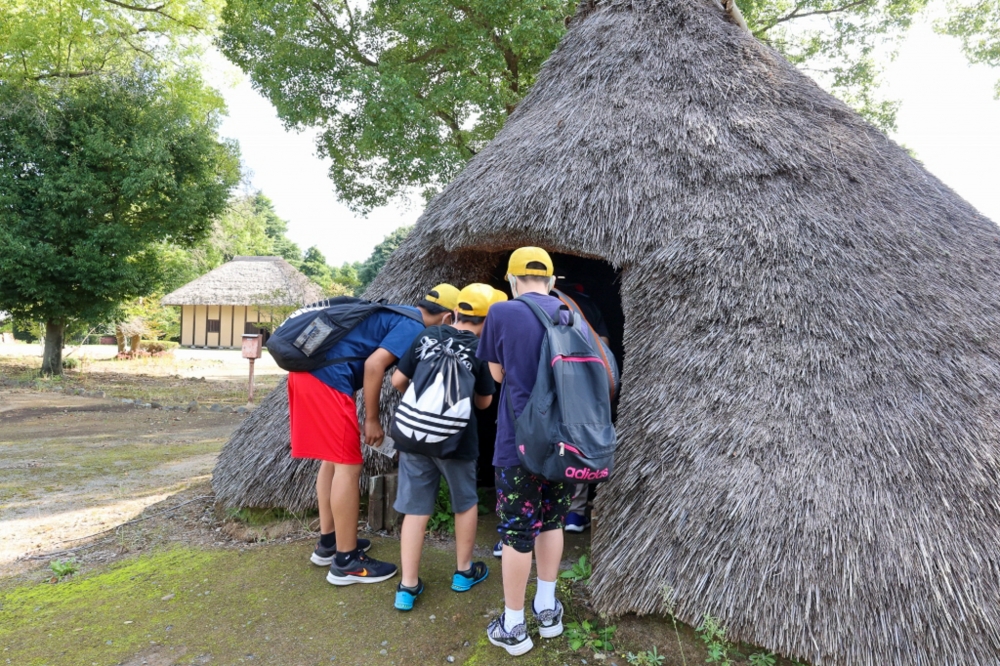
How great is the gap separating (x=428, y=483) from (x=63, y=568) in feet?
7.98

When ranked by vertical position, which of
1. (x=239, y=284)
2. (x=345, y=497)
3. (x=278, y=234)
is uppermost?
(x=278, y=234)

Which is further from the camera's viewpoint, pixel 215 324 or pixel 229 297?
pixel 215 324

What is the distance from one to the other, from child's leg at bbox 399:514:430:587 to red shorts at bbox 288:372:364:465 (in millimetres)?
480

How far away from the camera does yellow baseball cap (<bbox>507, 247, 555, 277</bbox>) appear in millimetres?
2441

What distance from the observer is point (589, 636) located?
2.43 m

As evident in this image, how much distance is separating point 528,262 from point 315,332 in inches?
47.0

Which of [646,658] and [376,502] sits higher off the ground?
[376,502]

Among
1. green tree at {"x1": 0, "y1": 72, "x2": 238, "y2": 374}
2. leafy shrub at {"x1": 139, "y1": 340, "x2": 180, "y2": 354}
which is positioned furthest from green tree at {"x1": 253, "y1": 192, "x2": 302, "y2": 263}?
green tree at {"x1": 0, "y1": 72, "x2": 238, "y2": 374}

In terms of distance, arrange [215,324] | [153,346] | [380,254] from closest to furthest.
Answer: [153,346], [215,324], [380,254]

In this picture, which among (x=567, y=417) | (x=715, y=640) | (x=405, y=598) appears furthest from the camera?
(x=405, y=598)

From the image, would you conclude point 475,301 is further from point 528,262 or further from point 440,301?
point 528,262

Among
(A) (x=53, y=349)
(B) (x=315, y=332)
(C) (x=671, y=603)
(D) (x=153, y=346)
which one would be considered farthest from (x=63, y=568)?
(D) (x=153, y=346)

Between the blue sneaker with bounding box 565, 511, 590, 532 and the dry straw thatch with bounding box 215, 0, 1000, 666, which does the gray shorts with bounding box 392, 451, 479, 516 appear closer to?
the dry straw thatch with bounding box 215, 0, 1000, 666

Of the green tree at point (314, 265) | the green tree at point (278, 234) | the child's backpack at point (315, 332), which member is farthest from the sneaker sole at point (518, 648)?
the green tree at point (278, 234)
